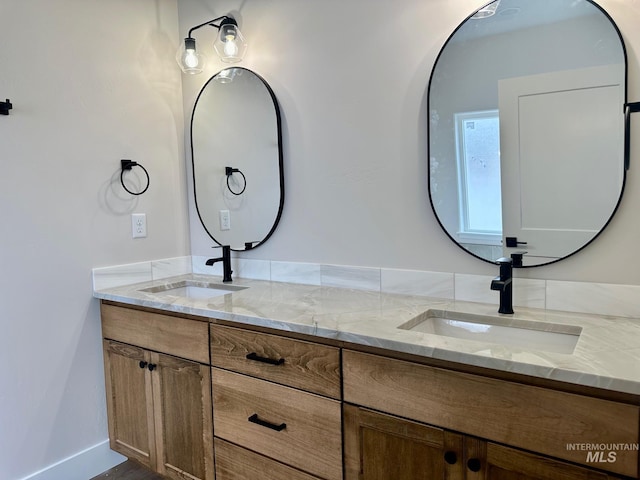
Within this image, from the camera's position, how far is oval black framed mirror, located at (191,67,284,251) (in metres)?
2.12

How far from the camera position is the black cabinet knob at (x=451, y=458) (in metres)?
1.14

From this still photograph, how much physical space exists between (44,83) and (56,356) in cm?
117

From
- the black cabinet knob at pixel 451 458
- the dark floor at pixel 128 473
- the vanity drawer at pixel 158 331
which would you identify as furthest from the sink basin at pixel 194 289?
the black cabinet knob at pixel 451 458

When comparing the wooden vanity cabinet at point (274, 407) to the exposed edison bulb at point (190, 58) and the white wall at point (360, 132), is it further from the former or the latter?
the exposed edison bulb at point (190, 58)

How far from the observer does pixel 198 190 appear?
241 cm

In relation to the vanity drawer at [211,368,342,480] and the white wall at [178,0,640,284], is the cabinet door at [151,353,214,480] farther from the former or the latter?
the white wall at [178,0,640,284]

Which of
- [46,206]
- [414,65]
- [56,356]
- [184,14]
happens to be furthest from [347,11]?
[56,356]

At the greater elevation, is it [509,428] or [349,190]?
[349,190]

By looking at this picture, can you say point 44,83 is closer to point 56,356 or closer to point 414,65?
point 56,356

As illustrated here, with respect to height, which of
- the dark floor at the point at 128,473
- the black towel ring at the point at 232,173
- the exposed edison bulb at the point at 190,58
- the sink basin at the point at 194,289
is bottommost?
the dark floor at the point at 128,473

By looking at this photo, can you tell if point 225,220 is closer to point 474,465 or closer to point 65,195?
point 65,195

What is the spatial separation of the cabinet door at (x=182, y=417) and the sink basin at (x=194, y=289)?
385mm

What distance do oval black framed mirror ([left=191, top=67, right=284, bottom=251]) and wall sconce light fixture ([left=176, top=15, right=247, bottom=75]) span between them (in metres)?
0.11

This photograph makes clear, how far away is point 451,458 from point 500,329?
0.44 metres
